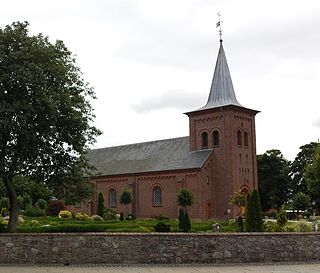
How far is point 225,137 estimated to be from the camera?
5016 centimetres

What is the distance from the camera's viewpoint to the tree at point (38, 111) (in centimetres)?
1975

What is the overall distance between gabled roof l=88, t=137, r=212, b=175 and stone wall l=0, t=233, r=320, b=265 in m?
31.2

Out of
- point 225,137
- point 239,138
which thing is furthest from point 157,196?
point 239,138

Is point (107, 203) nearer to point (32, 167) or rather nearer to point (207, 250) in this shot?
point (32, 167)

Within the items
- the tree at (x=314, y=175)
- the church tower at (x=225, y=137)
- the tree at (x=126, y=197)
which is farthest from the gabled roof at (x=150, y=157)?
the tree at (x=314, y=175)

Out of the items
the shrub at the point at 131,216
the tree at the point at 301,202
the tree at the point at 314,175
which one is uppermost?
the tree at the point at 314,175

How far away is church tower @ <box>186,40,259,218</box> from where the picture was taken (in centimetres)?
4966

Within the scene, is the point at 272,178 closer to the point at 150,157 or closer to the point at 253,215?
the point at 150,157

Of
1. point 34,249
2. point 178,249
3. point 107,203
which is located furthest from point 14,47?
point 107,203

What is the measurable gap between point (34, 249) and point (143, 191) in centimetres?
3768

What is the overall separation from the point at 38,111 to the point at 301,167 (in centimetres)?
6065

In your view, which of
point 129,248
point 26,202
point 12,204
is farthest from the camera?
point 26,202

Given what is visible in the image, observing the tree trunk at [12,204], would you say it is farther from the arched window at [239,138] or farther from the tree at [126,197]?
the arched window at [239,138]

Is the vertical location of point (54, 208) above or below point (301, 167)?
below
